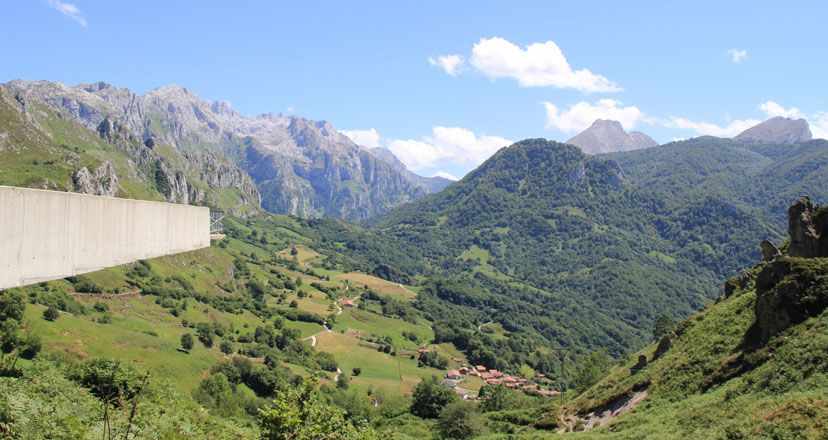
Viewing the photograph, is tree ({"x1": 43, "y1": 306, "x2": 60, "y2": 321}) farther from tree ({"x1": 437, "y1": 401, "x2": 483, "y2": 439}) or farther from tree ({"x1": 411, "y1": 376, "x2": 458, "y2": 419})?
tree ({"x1": 411, "y1": 376, "x2": 458, "y2": 419})

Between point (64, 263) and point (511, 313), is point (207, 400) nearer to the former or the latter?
point (64, 263)

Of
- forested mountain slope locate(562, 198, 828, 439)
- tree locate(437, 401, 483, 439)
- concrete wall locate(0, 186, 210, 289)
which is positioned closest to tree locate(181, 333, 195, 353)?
tree locate(437, 401, 483, 439)

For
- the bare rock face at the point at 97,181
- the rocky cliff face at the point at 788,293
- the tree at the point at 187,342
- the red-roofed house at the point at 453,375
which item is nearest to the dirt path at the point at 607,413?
the rocky cliff face at the point at 788,293

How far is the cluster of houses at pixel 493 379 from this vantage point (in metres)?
107

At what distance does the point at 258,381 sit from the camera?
68312 millimetres

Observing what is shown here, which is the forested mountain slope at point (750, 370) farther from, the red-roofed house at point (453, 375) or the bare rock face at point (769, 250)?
the red-roofed house at point (453, 375)

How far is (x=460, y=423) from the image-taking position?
4084 cm

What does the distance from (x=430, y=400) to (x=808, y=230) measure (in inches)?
1550

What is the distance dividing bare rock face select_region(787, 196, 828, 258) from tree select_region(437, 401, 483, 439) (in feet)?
79.5

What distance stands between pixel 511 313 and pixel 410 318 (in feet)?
153

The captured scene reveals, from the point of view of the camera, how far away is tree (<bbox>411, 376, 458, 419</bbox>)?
186ft

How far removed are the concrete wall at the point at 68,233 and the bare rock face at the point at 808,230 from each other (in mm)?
32405

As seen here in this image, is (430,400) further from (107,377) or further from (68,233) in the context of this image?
(68,233)

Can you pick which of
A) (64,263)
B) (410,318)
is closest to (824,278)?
(64,263)
